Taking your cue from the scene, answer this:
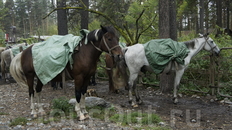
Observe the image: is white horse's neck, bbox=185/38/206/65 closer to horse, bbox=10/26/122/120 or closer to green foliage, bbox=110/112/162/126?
green foliage, bbox=110/112/162/126

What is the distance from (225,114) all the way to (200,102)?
1294 millimetres

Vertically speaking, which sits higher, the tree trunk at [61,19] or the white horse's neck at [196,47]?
the tree trunk at [61,19]

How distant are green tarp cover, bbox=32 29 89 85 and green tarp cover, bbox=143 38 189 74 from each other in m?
2.40

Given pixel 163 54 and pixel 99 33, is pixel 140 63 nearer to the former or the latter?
pixel 163 54

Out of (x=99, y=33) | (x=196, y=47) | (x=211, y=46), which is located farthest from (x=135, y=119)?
(x=211, y=46)

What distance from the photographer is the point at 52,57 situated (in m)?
4.84

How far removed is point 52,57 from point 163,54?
332cm

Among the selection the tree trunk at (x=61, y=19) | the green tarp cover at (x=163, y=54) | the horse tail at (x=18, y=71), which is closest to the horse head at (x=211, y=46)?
Answer: the green tarp cover at (x=163, y=54)

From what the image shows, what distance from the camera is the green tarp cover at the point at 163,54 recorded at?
6465mm

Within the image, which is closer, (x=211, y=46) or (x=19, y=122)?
(x=19, y=122)

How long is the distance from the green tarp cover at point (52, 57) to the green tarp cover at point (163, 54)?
2401mm

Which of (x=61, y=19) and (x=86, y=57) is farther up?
(x=61, y=19)

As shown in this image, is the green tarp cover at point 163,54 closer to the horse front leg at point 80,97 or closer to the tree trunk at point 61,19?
the horse front leg at point 80,97

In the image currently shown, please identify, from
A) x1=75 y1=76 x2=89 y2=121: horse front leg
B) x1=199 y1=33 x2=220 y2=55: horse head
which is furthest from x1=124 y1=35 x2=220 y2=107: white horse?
x1=75 y1=76 x2=89 y2=121: horse front leg
